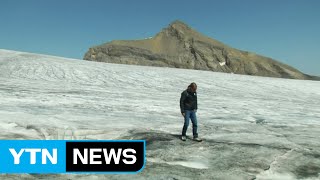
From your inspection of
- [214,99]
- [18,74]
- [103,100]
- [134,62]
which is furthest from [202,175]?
[134,62]

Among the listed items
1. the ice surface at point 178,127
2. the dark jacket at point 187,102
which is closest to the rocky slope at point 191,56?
the ice surface at point 178,127

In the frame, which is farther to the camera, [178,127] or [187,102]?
[178,127]

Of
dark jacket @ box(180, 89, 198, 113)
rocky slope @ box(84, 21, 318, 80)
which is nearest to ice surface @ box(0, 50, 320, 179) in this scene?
dark jacket @ box(180, 89, 198, 113)

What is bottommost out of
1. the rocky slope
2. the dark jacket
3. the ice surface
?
the ice surface

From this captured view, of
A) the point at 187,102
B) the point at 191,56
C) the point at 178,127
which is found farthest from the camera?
the point at 191,56

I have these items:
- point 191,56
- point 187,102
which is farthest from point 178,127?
point 191,56

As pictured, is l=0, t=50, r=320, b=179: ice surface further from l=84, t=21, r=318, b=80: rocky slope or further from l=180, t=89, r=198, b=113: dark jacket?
l=84, t=21, r=318, b=80: rocky slope

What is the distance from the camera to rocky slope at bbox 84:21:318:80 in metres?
148

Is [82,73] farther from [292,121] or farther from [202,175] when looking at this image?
[202,175]

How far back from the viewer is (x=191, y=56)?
15738 centimetres

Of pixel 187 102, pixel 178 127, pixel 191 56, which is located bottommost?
pixel 178 127

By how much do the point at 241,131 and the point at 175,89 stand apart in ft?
43.3

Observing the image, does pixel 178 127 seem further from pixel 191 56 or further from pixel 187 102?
pixel 191 56

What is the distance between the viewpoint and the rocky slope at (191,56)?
14750cm
